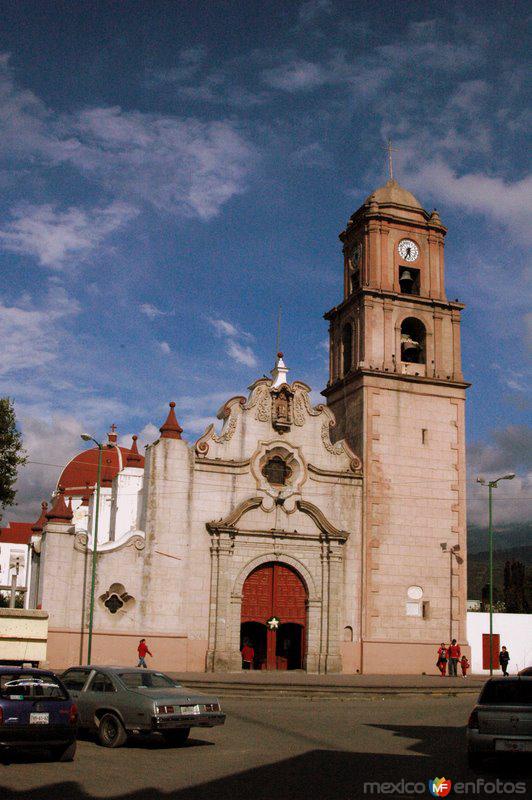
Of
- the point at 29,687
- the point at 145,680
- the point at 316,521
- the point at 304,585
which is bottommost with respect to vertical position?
the point at 145,680

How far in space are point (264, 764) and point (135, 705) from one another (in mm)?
2777

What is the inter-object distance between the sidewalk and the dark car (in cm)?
1582

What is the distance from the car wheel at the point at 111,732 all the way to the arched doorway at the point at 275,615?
21.8 m

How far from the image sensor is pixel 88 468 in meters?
63.2

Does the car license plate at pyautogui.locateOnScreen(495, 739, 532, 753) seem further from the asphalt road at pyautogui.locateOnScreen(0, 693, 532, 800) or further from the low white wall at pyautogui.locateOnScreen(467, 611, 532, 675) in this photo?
the low white wall at pyautogui.locateOnScreen(467, 611, 532, 675)

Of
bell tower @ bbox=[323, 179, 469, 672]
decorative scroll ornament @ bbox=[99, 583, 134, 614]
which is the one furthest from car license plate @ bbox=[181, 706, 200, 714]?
bell tower @ bbox=[323, 179, 469, 672]

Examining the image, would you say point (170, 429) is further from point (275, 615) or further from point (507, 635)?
point (507, 635)

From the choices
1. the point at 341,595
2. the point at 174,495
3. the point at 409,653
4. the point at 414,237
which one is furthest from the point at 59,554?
the point at 414,237

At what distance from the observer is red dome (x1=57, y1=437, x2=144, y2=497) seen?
59.7 metres

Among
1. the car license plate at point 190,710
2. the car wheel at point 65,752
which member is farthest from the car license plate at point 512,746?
the car wheel at point 65,752

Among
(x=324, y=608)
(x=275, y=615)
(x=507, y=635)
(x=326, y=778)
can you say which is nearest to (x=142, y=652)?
(x=275, y=615)

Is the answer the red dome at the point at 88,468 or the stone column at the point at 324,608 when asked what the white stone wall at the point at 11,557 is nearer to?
the red dome at the point at 88,468

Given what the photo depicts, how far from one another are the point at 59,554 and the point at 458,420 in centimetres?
1943

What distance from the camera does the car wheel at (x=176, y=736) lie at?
16562 millimetres
